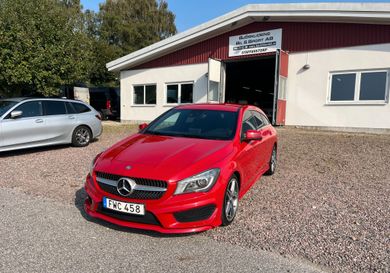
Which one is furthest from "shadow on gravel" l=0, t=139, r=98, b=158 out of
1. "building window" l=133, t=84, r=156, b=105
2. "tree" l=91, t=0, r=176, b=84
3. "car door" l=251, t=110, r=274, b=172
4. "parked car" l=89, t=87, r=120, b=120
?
"tree" l=91, t=0, r=176, b=84

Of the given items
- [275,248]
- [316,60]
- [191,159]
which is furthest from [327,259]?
[316,60]

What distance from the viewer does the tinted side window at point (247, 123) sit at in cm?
472

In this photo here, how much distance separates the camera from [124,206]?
3459mm

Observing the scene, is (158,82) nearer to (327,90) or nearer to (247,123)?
(327,90)

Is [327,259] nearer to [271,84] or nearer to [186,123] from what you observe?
[186,123]

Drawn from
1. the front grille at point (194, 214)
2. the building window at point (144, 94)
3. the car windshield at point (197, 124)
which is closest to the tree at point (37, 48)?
the building window at point (144, 94)

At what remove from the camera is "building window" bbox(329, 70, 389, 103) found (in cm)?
1201

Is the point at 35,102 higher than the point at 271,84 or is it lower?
lower

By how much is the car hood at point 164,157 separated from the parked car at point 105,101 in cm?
1707

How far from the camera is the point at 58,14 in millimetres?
14766

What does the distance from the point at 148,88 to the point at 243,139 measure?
14.8 metres

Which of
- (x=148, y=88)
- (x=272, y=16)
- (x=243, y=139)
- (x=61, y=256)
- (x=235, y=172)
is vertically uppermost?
(x=272, y=16)

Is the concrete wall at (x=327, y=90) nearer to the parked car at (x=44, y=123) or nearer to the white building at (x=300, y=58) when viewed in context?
the white building at (x=300, y=58)

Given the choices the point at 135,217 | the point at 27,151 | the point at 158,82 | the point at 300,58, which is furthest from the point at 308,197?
the point at 158,82
